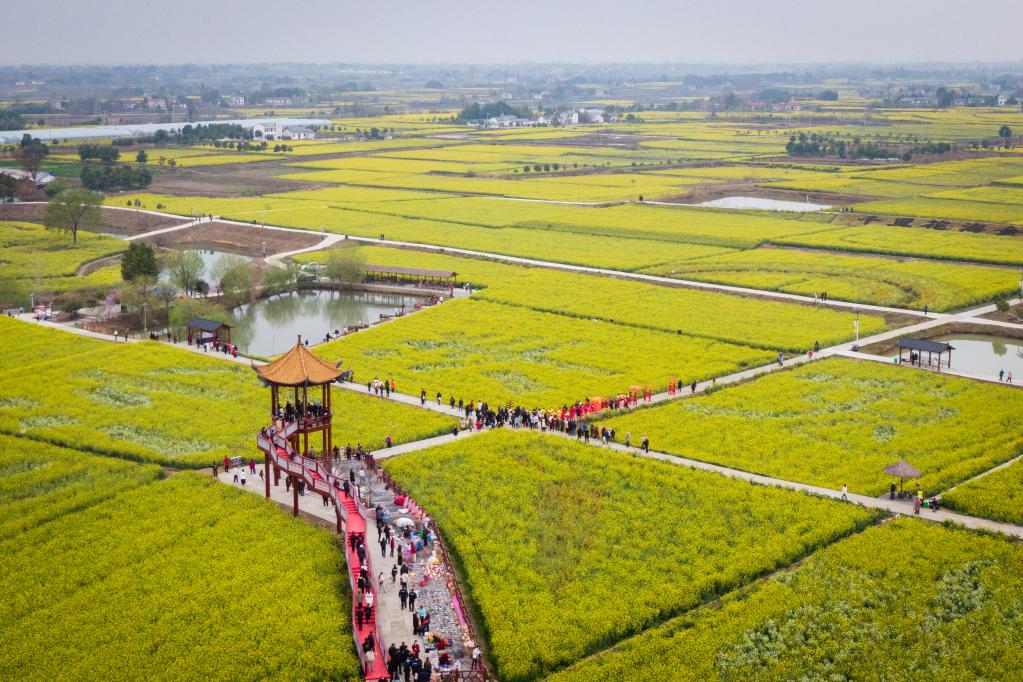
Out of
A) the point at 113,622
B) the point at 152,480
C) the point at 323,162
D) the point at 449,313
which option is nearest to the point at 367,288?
the point at 449,313

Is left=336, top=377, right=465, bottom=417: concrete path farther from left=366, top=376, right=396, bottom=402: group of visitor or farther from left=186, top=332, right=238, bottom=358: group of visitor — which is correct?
left=186, top=332, right=238, bottom=358: group of visitor

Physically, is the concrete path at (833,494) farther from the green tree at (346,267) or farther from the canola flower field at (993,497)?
the green tree at (346,267)

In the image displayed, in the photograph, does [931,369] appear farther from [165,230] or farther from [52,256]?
[165,230]

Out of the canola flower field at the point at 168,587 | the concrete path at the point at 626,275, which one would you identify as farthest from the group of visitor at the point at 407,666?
the concrete path at the point at 626,275

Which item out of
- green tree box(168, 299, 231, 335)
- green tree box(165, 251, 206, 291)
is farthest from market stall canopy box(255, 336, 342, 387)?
green tree box(165, 251, 206, 291)

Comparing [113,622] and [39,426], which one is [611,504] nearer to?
[113,622]

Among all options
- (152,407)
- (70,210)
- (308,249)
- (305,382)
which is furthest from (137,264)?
(305,382)
